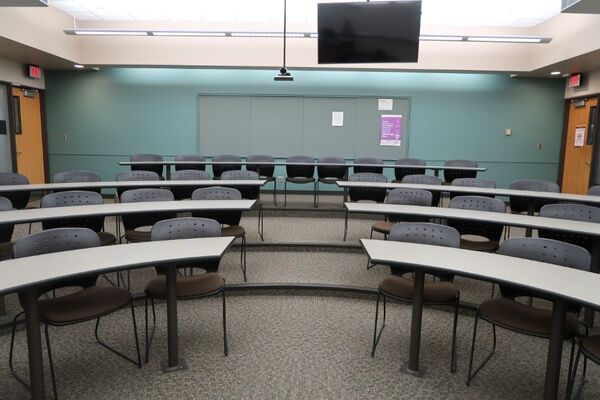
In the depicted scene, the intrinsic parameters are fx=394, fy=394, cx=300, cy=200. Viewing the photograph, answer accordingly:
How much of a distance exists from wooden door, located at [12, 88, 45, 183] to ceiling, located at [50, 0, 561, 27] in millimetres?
1961

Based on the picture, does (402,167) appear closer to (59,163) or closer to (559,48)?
(559,48)

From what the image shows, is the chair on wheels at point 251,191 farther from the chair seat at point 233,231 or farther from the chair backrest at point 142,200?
the chair backrest at point 142,200

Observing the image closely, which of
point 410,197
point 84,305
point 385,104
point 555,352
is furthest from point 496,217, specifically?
point 385,104

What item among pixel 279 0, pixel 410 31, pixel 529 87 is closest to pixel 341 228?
pixel 410 31

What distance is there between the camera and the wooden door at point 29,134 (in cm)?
764

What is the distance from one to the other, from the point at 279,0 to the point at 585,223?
510cm

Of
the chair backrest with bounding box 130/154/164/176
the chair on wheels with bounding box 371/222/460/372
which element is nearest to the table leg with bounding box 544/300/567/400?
the chair on wheels with bounding box 371/222/460/372

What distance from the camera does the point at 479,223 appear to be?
3936mm

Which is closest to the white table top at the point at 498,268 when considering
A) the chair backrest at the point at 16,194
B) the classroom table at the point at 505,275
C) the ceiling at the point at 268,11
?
the classroom table at the point at 505,275

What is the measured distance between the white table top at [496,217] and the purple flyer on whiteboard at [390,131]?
4598 mm

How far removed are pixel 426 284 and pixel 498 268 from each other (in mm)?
707

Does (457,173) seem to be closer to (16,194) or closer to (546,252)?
(546,252)

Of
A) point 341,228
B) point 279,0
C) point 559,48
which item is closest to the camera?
Result: point 341,228

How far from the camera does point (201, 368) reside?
260 cm
